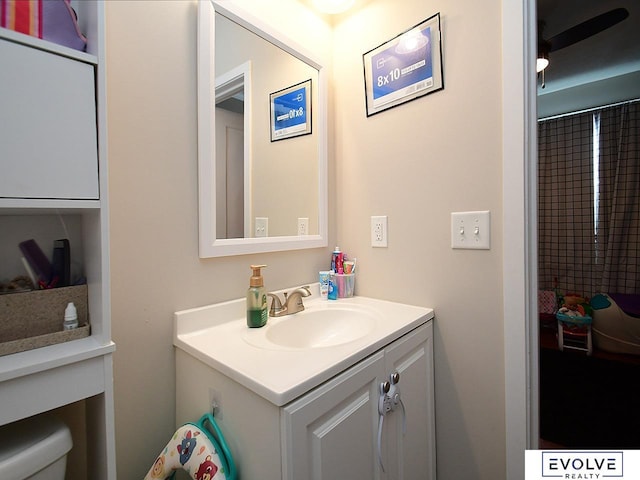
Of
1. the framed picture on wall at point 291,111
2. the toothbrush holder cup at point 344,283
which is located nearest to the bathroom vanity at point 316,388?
the toothbrush holder cup at point 344,283

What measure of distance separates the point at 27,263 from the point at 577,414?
104 inches

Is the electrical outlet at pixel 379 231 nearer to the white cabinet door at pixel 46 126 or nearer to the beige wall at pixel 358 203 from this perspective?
the beige wall at pixel 358 203

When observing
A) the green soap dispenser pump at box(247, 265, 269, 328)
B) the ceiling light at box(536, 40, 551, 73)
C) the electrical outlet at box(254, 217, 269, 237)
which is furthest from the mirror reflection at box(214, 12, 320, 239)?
the ceiling light at box(536, 40, 551, 73)

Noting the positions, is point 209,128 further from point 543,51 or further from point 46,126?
point 543,51

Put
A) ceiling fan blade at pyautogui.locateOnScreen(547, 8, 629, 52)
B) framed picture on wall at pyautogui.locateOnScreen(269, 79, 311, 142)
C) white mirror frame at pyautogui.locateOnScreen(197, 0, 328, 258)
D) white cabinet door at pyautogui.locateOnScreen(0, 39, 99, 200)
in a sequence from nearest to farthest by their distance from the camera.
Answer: white cabinet door at pyautogui.locateOnScreen(0, 39, 99, 200) < white mirror frame at pyautogui.locateOnScreen(197, 0, 328, 258) < framed picture on wall at pyautogui.locateOnScreen(269, 79, 311, 142) < ceiling fan blade at pyautogui.locateOnScreen(547, 8, 629, 52)

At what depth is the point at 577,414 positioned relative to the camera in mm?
1777

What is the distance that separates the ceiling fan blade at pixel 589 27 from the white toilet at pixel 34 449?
2810 mm

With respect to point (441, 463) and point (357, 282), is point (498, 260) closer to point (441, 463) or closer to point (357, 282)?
point (357, 282)

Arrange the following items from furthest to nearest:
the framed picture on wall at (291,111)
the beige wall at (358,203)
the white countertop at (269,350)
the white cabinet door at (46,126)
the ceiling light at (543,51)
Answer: the ceiling light at (543,51) < the framed picture on wall at (291,111) < the beige wall at (358,203) < the white countertop at (269,350) < the white cabinet door at (46,126)

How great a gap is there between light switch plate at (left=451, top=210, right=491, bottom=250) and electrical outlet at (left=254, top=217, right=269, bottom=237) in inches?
26.7

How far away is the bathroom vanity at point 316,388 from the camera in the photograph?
59 centimetres

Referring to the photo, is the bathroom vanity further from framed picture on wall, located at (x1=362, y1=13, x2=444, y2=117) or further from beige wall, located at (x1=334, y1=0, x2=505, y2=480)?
framed picture on wall, located at (x1=362, y1=13, x2=444, y2=117)

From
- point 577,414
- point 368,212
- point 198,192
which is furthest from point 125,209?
point 577,414

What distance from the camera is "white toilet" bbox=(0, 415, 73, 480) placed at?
19.7 inches
